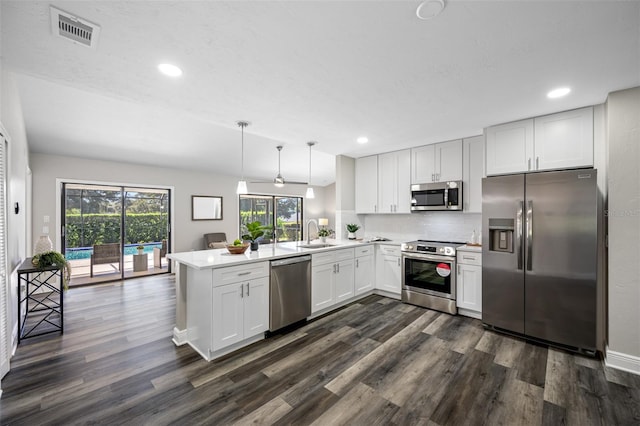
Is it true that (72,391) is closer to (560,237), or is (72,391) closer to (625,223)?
(560,237)

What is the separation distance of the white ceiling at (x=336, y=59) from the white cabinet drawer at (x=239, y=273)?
5.31 ft

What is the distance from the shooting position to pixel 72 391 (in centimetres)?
208

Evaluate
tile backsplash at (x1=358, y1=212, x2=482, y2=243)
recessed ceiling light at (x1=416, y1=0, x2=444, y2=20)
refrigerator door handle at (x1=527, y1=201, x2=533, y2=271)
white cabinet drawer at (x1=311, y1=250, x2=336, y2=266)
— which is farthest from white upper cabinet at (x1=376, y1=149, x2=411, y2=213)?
recessed ceiling light at (x1=416, y1=0, x2=444, y2=20)

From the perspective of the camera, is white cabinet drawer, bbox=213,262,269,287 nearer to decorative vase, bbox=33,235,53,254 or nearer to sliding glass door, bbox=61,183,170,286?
decorative vase, bbox=33,235,53,254

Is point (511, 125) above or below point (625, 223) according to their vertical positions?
above

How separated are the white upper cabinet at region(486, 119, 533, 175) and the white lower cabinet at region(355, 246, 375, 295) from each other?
2029 millimetres

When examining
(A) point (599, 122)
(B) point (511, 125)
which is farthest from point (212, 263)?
(A) point (599, 122)

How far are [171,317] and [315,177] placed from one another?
5.99m

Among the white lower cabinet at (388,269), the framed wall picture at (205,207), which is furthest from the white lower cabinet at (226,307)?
the framed wall picture at (205,207)

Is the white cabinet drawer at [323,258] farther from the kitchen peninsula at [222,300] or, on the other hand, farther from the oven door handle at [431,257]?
the oven door handle at [431,257]

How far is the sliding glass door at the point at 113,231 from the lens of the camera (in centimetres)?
522

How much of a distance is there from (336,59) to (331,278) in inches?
106

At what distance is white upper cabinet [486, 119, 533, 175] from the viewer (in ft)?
10.0

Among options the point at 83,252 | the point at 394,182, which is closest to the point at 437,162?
the point at 394,182
